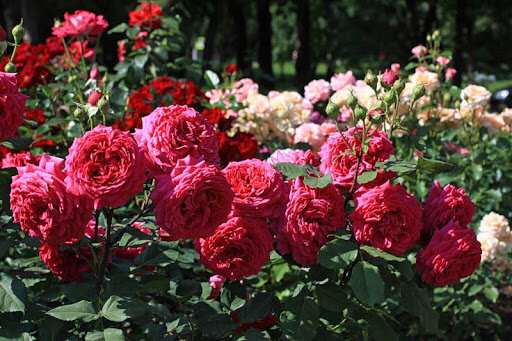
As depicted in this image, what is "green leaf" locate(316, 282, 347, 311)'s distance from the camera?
4.94ft

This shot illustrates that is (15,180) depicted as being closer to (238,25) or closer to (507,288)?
(507,288)

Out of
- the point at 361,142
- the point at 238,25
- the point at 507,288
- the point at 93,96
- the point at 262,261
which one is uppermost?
the point at 238,25

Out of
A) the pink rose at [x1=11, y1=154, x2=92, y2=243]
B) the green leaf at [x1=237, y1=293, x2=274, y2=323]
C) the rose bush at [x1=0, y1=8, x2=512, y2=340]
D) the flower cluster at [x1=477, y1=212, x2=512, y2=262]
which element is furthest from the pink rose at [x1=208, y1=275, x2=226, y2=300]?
the flower cluster at [x1=477, y1=212, x2=512, y2=262]

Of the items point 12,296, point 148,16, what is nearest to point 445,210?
point 12,296

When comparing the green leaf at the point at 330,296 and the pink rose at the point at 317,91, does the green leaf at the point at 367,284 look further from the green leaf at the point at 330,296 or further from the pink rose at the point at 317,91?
the pink rose at the point at 317,91

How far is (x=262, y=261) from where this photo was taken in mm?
1503

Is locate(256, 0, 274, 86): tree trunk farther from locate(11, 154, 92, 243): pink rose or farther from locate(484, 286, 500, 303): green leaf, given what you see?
locate(11, 154, 92, 243): pink rose

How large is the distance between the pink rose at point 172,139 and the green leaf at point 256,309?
40 centimetres

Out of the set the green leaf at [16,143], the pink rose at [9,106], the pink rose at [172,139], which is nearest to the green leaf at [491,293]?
the pink rose at [172,139]

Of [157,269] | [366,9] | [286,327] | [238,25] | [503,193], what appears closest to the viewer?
[286,327]

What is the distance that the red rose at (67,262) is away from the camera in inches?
65.4

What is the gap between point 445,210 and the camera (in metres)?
1.58

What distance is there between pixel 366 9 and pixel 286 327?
1887cm

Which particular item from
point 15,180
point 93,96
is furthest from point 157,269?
point 15,180
